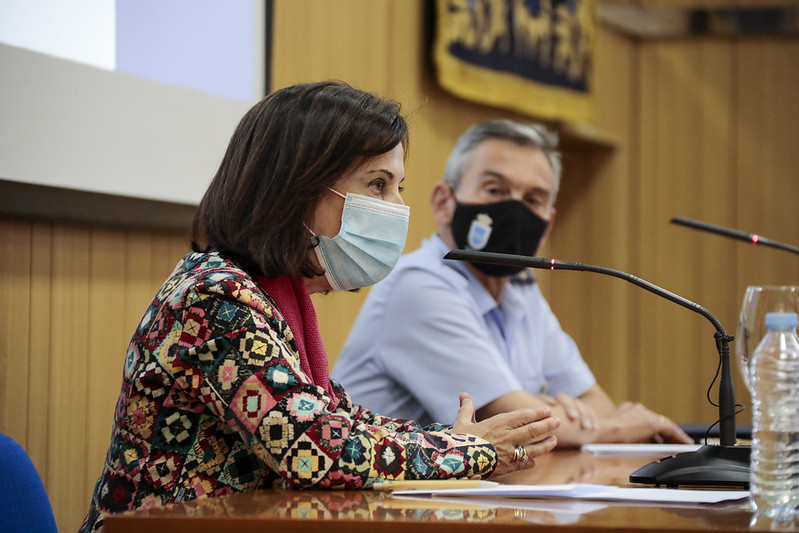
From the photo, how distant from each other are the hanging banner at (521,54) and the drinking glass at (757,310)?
8.65 feet

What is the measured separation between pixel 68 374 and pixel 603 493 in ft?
4.77

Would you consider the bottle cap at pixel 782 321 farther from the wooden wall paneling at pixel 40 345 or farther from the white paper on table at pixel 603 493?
the wooden wall paneling at pixel 40 345

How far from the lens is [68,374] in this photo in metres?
2.30

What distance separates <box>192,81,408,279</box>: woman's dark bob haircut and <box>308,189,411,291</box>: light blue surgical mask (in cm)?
5

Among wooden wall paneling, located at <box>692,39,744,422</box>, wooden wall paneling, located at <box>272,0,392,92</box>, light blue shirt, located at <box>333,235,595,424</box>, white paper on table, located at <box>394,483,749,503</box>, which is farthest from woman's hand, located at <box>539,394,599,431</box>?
wooden wall paneling, located at <box>692,39,744,422</box>

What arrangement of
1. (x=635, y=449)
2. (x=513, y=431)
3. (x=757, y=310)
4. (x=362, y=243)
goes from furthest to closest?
(x=635, y=449) < (x=362, y=243) < (x=513, y=431) < (x=757, y=310)

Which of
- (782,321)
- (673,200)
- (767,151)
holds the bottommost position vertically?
(782,321)

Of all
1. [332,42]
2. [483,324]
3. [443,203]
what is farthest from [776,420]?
[332,42]

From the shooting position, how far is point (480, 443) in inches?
59.9

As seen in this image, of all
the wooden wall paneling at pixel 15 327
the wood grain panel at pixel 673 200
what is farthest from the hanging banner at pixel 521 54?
the wooden wall paneling at pixel 15 327

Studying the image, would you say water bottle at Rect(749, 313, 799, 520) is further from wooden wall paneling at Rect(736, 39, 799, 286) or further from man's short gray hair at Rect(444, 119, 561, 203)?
wooden wall paneling at Rect(736, 39, 799, 286)

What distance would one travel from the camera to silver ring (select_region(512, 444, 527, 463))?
1621mm

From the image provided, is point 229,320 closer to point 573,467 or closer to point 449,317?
point 573,467

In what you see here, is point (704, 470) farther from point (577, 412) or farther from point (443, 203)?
point (443, 203)
